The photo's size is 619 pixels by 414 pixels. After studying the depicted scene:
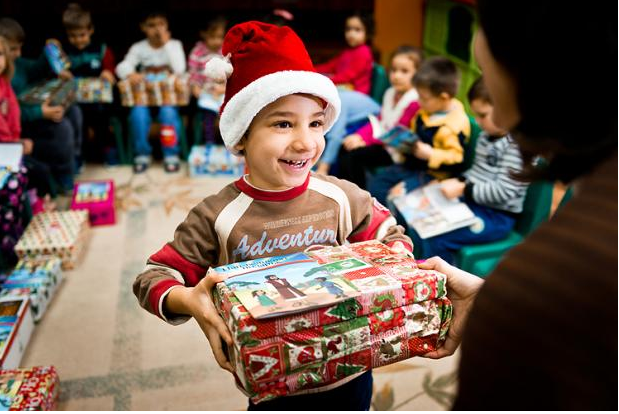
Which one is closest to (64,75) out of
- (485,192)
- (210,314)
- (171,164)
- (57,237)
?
(171,164)

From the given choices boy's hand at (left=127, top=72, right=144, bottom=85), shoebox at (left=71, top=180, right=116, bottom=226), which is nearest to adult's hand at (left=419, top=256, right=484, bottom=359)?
shoebox at (left=71, top=180, right=116, bottom=226)

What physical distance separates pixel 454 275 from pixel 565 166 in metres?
0.41

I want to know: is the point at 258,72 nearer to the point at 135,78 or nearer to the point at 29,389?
the point at 29,389

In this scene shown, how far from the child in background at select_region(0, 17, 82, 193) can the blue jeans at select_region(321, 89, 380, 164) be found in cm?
168

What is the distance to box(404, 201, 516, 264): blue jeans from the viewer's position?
2355 mm

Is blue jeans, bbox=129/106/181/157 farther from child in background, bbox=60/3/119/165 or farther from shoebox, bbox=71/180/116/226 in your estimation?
shoebox, bbox=71/180/116/226

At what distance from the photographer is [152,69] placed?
4.12 metres

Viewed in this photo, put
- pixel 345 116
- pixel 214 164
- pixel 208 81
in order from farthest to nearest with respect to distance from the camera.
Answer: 1. pixel 208 81
2. pixel 214 164
3. pixel 345 116

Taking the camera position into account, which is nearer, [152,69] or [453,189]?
[453,189]

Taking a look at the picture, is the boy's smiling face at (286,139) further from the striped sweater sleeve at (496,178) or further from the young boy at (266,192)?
the striped sweater sleeve at (496,178)

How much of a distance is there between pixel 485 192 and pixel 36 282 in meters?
2.03

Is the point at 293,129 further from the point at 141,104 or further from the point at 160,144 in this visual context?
the point at 160,144

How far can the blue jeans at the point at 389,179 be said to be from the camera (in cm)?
280

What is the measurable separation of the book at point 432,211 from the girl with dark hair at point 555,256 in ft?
5.68
